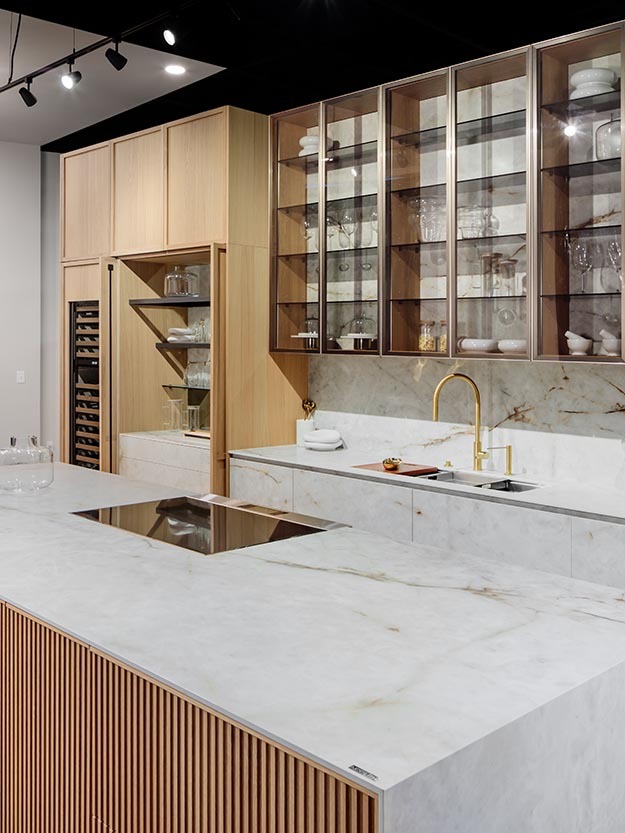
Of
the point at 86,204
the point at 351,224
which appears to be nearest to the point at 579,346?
the point at 351,224

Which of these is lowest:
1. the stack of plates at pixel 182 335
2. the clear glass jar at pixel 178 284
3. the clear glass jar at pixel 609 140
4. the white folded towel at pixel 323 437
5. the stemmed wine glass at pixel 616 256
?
the white folded towel at pixel 323 437

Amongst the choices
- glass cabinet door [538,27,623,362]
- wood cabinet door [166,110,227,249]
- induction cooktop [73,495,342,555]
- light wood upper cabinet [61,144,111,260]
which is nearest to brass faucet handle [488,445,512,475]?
glass cabinet door [538,27,623,362]

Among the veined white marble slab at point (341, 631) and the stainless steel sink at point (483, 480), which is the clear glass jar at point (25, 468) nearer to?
the veined white marble slab at point (341, 631)

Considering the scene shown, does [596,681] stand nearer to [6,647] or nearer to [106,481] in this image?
[6,647]

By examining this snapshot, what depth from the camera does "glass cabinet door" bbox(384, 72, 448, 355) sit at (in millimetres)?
4031

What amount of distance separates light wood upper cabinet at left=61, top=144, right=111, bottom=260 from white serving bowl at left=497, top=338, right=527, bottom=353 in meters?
2.85

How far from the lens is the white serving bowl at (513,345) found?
3652mm

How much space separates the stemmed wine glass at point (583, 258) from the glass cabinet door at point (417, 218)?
698 mm

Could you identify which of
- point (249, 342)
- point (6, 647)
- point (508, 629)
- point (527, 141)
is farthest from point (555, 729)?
point (249, 342)

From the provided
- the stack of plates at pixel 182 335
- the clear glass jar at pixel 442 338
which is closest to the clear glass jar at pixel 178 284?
the stack of plates at pixel 182 335

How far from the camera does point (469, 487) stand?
366 centimetres

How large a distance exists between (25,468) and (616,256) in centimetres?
242

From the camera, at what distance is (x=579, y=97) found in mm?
3473

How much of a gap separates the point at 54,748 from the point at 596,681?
3.38 ft
